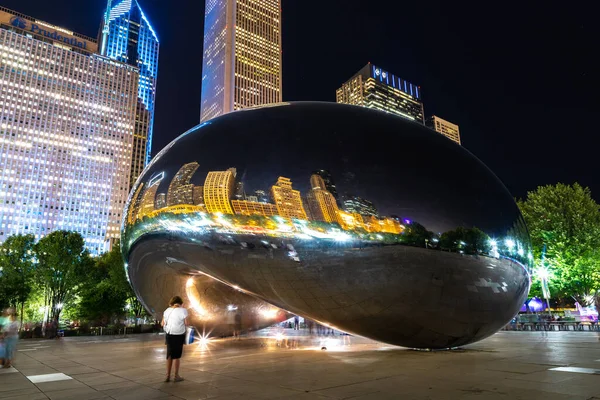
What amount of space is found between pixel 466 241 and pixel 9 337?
1025cm

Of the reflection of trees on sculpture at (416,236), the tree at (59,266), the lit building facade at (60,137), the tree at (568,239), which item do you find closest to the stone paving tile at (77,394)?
the reflection of trees on sculpture at (416,236)

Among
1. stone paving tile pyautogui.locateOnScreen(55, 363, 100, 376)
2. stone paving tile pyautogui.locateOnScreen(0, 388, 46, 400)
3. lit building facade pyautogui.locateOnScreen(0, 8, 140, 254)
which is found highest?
lit building facade pyautogui.locateOnScreen(0, 8, 140, 254)

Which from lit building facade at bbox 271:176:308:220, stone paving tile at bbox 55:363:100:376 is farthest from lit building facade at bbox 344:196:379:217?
stone paving tile at bbox 55:363:100:376

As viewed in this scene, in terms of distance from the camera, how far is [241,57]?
561 feet

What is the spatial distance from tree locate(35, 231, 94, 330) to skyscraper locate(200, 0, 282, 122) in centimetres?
12402

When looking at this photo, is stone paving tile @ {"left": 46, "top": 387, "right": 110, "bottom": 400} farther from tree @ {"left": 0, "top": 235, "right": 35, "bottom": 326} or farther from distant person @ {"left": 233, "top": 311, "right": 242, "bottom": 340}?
tree @ {"left": 0, "top": 235, "right": 35, "bottom": 326}

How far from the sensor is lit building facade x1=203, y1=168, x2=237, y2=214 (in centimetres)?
752

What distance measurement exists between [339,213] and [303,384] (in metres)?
2.75

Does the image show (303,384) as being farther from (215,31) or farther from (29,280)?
(215,31)

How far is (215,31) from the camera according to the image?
18575cm

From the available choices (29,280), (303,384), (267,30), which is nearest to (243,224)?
(303,384)

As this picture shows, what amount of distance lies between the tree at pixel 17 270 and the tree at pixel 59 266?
64.6 inches

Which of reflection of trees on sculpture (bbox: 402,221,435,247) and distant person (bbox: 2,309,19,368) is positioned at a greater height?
reflection of trees on sculpture (bbox: 402,221,435,247)

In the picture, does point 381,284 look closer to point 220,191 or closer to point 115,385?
point 220,191
